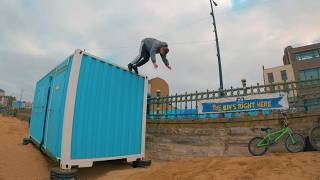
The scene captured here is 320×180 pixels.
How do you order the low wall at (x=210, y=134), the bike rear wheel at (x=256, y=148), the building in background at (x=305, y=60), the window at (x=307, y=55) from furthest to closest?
the window at (x=307, y=55), the building in background at (x=305, y=60), the low wall at (x=210, y=134), the bike rear wheel at (x=256, y=148)

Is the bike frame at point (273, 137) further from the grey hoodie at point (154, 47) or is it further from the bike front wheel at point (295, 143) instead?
the grey hoodie at point (154, 47)

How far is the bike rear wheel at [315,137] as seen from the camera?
563cm

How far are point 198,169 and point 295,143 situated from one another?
2712 millimetres

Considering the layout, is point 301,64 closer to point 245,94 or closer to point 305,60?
point 305,60

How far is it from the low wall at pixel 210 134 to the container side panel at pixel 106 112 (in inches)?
49.9

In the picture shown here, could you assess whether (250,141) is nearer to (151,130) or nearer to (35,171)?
(151,130)

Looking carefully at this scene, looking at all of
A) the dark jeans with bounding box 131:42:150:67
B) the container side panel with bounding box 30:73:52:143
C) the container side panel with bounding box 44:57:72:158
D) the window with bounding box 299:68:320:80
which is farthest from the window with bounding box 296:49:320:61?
the container side panel with bounding box 44:57:72:158

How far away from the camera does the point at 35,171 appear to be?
6039mm

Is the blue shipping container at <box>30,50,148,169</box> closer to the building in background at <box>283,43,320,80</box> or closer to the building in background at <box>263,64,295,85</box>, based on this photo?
the building in background at <box>263,64,295,85</box>

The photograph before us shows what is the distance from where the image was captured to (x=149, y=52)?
23.9ft

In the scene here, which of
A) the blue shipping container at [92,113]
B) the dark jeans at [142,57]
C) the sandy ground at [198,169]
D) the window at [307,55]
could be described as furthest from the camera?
the window at [307,55]

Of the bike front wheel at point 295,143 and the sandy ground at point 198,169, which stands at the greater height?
the bike front wheel at point 295,143

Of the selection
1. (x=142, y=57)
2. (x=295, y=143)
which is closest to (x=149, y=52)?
(x=142, y=57)

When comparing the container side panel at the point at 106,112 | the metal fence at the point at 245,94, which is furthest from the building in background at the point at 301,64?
the container side panel at the point at 106,112
